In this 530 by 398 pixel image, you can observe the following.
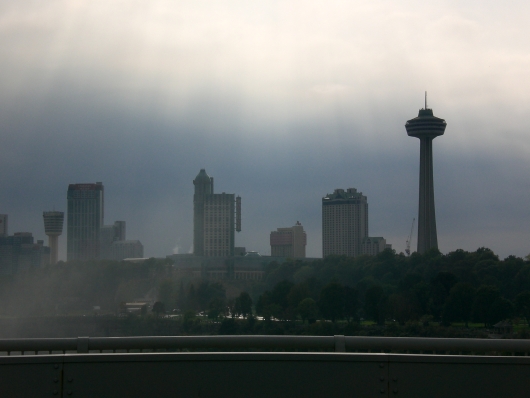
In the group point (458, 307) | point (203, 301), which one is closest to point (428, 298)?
point (458, 307)

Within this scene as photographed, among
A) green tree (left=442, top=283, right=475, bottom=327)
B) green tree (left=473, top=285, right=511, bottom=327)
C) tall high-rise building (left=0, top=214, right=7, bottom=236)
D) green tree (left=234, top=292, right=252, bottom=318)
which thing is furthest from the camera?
tall high-rise building (left=0, top=214, right=7, bottom=236)

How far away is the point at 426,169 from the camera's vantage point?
609ft

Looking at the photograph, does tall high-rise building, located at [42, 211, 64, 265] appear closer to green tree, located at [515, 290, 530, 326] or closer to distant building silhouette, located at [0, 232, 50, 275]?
distant building silhouette, located at [0, 232, 50, 275]

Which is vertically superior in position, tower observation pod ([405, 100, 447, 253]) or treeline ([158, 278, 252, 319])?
tower observation pod ([405, 100, 447, 253])

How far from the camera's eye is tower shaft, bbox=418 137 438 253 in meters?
172

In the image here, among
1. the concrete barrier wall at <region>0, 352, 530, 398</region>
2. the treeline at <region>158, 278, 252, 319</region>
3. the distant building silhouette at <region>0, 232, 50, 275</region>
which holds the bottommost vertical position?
the treeline at <region>158, 278, 252, 319</region>

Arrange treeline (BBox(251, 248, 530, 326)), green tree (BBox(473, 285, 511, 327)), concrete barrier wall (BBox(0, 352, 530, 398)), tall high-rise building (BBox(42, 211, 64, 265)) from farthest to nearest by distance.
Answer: tall high-rise building (BBox(42, 211, 64, 265)) < treeline (BBox(251, 248, 530, 326)) < green tree (BBox(473, 285, 511, 327)) < concrete barrier wall (BBox(0, 352, 530, 398))

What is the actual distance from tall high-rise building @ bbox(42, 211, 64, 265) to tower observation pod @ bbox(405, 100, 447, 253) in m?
105

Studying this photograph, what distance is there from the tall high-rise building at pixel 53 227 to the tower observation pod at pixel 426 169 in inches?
4132

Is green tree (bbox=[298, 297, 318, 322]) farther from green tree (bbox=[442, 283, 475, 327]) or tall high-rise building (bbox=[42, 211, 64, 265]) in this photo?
tall high-rise building (bbox=[42, 211, 64, 265])

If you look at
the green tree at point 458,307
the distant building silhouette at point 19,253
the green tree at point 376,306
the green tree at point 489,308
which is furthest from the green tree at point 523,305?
the distant building silhouette at point 19,253

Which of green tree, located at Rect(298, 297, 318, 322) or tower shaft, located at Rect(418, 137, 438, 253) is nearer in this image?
green tree, located at Rect(298, 297, 318, 322)

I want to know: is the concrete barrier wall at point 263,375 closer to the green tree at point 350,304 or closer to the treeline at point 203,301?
the green tree at point 350,304

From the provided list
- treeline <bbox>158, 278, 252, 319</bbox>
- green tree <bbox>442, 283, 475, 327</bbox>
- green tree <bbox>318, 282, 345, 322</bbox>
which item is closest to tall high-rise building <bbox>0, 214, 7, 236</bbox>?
treeline <bbox>158, 278, 252, 319</bbox>
